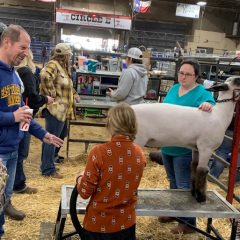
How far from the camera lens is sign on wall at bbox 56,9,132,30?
2209 cm

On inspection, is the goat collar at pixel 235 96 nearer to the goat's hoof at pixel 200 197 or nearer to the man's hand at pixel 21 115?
the goat's hoof at pixel 200 197

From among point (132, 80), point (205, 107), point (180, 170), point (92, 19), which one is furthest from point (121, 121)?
point (92, 19)

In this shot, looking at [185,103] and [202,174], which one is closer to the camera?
[202,174]

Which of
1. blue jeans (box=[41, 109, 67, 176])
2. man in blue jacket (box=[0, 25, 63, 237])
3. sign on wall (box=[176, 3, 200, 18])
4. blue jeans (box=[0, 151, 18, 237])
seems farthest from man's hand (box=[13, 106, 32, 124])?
sign on wall (box=[176, 3, 200, 18])

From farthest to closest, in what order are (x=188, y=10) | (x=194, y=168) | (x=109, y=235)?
(x=188, y=10) → (x=194, y=168) → (x=109, y=235)

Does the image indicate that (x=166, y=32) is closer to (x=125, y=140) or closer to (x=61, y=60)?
(x=61, y=60)

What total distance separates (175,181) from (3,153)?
165 centimetres

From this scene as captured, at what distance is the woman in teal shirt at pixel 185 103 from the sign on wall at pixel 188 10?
2271 centimetres

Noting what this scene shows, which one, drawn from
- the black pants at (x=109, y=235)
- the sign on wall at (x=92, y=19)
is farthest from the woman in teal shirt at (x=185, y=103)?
the sign on wall at (x=92, y=19)

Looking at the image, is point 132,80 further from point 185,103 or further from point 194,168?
point 194,168

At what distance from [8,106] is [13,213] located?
1.44 metres

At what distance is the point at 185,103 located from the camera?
3.20m

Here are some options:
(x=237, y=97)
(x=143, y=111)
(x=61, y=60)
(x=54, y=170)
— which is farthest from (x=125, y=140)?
(x=54, y=170)

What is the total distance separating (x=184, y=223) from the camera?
3.23m
